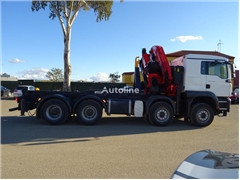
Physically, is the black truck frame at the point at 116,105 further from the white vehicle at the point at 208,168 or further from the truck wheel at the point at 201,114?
the white vehicle at the point at 208,168

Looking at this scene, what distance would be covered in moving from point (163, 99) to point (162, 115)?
0.67 meters

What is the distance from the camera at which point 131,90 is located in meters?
10.5

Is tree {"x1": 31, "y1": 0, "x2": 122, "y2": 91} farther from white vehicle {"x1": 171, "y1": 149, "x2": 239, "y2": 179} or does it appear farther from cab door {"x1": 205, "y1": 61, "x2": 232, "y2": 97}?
white vehicle {"x1": 171, "y1": 149, "x2": 239, "y2": 179}

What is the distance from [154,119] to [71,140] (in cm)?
390

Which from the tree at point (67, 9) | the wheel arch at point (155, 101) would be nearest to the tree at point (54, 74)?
the tree at point (67, 9)

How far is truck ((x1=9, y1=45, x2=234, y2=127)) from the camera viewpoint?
9711 millimetres

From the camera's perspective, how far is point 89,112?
9.72 m

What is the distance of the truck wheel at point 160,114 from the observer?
32.2ft

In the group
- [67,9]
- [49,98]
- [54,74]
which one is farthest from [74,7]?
[54,74]

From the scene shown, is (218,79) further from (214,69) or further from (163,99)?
(163,99)

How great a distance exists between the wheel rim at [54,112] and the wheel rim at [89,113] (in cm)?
94

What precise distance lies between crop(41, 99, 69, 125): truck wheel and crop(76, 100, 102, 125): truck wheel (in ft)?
1.86

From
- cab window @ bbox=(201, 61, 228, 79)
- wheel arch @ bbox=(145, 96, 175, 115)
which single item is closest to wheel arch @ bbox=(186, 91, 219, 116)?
wheel arch @ bbox=(145, 96, 175, 115)

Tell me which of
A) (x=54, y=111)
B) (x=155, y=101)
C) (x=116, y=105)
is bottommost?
(x=54, y=111)
